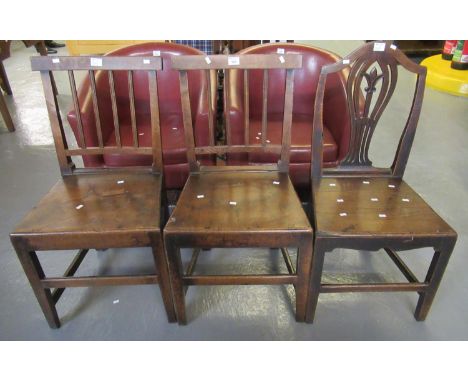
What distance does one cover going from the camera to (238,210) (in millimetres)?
1227

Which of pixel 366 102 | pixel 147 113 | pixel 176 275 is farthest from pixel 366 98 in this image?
pixel 147 113

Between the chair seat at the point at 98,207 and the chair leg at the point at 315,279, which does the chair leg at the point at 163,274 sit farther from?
the chair leg at the point at 315,279

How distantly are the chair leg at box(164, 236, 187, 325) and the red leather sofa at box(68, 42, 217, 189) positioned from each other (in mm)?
635

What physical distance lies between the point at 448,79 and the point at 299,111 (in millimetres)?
3009

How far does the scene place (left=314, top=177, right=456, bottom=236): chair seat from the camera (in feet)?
3.77

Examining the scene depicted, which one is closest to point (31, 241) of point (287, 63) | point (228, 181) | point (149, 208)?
point (149, 208)

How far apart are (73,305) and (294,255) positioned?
106cm

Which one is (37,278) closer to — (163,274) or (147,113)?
(163,274)

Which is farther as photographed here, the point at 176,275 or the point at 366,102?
the point at 366,102

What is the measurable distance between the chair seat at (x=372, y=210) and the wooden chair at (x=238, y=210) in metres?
0.11

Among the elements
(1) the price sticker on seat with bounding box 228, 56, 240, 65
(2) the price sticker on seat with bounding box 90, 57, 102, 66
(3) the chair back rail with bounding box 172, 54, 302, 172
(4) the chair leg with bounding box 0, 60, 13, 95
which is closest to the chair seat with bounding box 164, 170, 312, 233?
(3) the chair back rail with bounding box 172, 54, 302, 172

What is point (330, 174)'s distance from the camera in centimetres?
146

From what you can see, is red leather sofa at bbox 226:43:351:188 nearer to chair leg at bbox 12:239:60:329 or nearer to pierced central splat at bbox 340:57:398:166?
pierced central splat at bbox 340:57:398:166

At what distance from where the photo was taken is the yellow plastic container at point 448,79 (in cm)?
387
